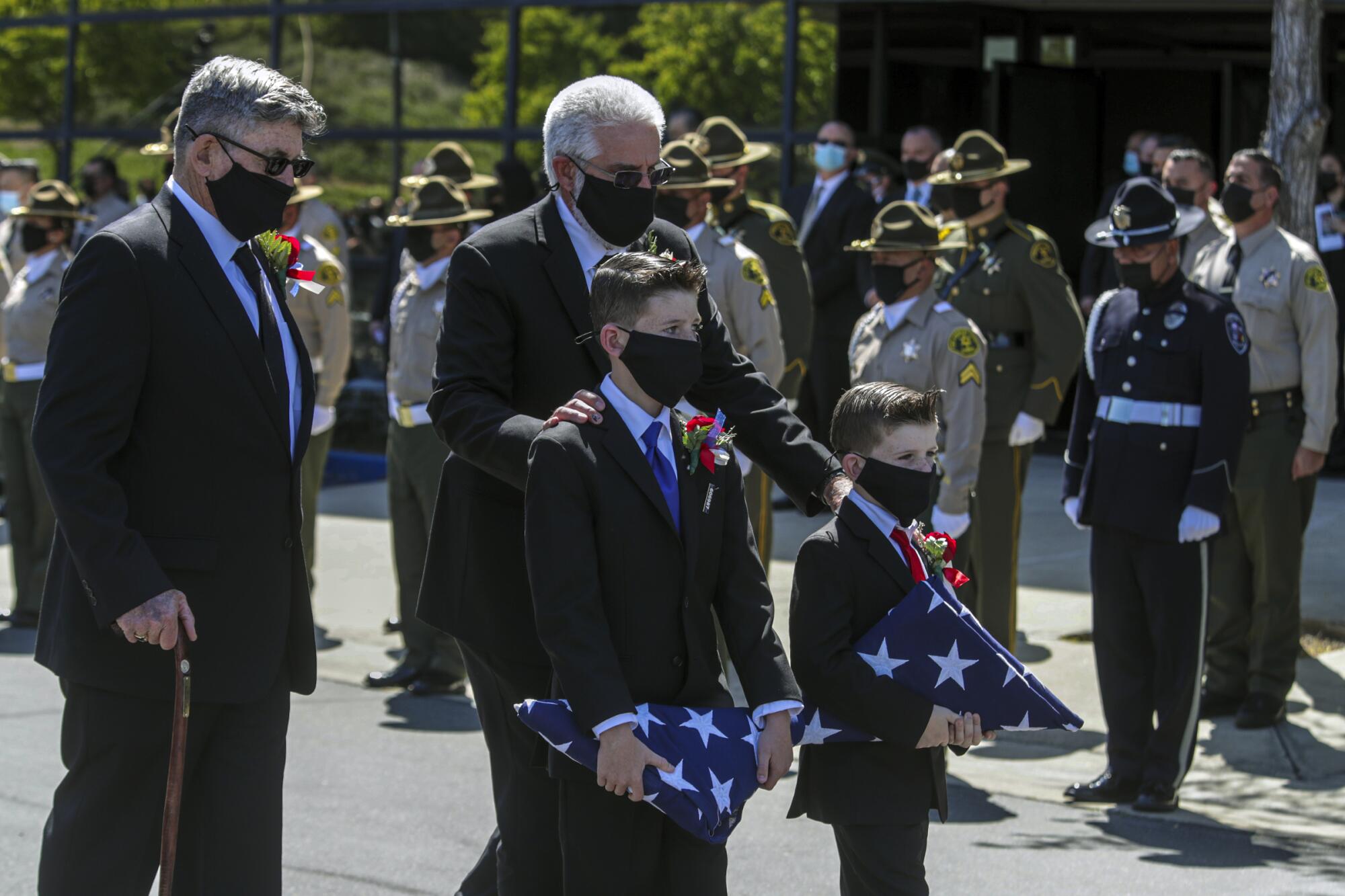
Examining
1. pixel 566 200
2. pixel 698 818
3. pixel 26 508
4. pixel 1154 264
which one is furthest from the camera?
pixel 26 508

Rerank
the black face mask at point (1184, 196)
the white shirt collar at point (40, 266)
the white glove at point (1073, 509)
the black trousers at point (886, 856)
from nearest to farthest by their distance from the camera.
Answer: the black trousers at point (886, 856) → the white glove at point (1073, 509) → the black face mask at point (1184, 196) → the white shirt collar at point (40, 266)

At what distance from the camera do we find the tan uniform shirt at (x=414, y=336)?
813 centimetres

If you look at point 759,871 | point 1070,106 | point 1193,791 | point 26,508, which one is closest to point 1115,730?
point 1193,791

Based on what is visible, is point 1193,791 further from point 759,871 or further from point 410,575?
point 410,575

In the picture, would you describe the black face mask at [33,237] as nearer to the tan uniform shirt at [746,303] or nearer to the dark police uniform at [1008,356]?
the tan uniform shirt at [746,303]

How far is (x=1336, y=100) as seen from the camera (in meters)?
13.9

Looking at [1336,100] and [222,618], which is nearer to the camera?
[222,618]

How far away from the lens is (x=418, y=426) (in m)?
8.17

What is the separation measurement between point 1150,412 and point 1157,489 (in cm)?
27

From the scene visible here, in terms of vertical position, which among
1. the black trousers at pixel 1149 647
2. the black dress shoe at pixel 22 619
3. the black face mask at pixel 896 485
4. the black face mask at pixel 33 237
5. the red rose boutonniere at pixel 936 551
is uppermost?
the black face mask at pixel 33 237

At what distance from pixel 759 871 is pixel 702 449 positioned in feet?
7.34

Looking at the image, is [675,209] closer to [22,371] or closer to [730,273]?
[730,273]

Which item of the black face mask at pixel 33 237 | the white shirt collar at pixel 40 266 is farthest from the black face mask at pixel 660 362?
the black face mask at pixel 33 237

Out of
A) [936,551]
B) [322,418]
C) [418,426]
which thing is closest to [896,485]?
[936,551]
